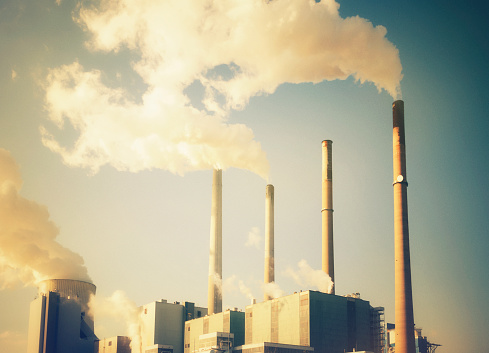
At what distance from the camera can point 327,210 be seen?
65.3 metres

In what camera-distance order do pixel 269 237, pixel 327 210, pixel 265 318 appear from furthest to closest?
1. pixel 269 237
2. pixel 327 210
3. pixel 265 318

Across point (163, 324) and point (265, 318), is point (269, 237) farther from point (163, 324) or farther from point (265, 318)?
point (163, 324)

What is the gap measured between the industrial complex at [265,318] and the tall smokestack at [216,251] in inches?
4.9

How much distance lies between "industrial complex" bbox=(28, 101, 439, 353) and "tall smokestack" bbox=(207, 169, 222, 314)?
0.12 meters

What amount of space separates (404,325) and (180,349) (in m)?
35.0

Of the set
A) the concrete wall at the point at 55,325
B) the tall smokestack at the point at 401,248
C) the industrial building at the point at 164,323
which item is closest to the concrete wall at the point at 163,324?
the industrial building at the point at 164,323

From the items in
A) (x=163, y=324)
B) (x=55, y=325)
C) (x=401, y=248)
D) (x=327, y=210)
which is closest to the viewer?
(x=401, y=248)

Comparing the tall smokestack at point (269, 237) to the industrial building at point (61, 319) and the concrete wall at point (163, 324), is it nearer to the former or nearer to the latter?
the concrete wall at point (163, 324)

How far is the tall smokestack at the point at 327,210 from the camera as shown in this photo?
2510 inches

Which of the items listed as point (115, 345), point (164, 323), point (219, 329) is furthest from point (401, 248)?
point (115, 345)

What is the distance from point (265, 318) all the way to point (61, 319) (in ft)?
91.4

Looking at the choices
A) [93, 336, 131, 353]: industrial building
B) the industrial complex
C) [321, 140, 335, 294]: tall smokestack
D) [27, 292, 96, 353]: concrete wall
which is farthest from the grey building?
[27, 292, 96, 353]: concrete wall

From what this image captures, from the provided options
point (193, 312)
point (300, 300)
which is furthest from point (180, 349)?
point (300, 300)

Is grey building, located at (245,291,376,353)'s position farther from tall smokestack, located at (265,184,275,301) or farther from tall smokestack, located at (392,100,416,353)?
tall smokestack, located at (392,100,416,353)
